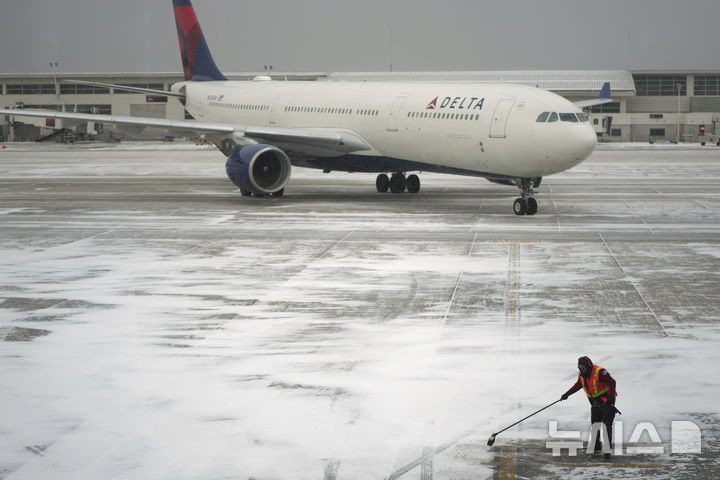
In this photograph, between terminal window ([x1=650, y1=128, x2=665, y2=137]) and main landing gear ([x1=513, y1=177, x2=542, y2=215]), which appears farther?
terminal window ([x1=650, y1=128, x2=665, y2=137])

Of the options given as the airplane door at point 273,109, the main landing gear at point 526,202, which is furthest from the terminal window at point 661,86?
the main landing gear at point 526,202

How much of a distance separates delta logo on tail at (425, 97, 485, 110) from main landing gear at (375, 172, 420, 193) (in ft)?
19.2

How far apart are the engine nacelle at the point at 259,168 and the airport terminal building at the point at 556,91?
70.5m

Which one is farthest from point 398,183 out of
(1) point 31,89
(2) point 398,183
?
(1) point 31,89

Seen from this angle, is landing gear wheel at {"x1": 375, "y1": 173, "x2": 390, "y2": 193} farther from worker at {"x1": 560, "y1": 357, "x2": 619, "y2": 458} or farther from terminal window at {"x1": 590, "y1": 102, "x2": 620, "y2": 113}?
terminal window at {"x1": 590, "y1": 102, "x2": 620, "y2": 113}

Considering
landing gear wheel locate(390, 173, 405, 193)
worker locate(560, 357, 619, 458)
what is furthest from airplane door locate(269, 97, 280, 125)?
worker locate(560, 357, 619, 458)

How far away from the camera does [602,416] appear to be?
9.43m

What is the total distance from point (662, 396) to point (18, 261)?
14.7 m

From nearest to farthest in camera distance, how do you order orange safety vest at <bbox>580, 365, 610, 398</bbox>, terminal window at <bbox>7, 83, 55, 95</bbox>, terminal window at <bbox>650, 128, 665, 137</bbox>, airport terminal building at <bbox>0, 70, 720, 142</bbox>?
orange safety vest at <bbox>580, 365, 610, 398</bbox> < airport terminal building at <bbox>0, 70, 720, 142</bbox> < terminal window at <bbox>650, 128, 665, 137</bbox> < terminal window at <bbox>7, 83, 55, 95</bbox>

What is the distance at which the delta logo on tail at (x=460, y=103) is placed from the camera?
2900 cm

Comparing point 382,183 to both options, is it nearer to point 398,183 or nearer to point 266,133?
point 398,183

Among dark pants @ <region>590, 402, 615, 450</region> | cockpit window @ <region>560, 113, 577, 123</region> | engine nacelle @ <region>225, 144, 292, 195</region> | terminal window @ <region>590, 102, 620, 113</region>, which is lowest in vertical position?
dark pants @ <region>590, 402, 615, 450</region>

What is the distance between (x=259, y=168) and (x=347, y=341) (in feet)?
67.4

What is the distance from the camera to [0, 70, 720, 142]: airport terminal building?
106 m
